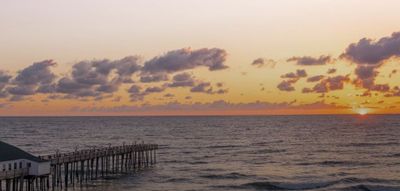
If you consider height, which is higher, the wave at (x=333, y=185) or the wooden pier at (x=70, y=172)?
the wooden pier at (x=70, y=172)

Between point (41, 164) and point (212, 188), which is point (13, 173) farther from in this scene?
point (212, 188)

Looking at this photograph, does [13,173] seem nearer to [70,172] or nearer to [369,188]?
[70,172]

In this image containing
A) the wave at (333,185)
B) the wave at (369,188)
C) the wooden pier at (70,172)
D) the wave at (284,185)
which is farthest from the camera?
the wave at (284,185)

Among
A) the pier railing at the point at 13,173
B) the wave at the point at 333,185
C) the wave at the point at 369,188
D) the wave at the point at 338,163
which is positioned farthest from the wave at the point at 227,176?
the pier railing at the point at 13,173

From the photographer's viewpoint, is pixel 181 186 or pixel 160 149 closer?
pixel 181 186

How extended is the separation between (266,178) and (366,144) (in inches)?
2357

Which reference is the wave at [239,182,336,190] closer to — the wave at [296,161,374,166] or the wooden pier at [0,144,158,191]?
the wooden pier at [0,144,158,191]

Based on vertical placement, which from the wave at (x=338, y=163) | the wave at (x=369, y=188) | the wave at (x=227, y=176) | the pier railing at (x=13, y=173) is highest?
the pier railing at (x=13, y=173)

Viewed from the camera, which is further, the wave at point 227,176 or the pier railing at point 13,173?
the wave at point 227,176

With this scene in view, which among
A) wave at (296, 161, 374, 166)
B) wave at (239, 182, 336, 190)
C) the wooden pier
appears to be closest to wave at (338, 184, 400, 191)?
wave at (239, 182, 336, 190)

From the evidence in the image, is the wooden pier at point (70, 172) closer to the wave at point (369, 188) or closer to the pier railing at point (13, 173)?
the pier railing at point (13, 173)

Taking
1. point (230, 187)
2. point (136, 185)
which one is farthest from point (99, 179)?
point (230, 187)

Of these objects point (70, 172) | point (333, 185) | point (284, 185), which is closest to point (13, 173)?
point (70, 172)

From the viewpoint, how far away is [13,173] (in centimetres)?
4794
